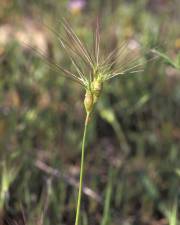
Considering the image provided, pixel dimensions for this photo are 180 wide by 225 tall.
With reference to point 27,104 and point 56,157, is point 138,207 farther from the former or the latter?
point 27,104

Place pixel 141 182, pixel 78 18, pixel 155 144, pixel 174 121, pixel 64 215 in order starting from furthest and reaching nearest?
pixel 78 18 < pixel 174 121 < pixel 155 144 < pixel 141 182 < pixel 64 215

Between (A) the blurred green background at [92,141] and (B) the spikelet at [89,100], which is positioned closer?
(B) the spikelet at [89,100]

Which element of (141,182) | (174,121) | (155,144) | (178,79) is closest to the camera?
(141,182)

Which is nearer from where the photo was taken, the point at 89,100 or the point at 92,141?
the point at 89,100

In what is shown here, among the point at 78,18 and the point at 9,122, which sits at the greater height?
the point at 78,18

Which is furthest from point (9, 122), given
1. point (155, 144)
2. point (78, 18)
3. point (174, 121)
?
point (78, 18)

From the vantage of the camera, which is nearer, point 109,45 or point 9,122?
point 9,122

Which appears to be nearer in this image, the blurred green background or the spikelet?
the spikelet

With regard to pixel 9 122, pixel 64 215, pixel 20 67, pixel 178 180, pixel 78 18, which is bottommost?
pixel 64 215
